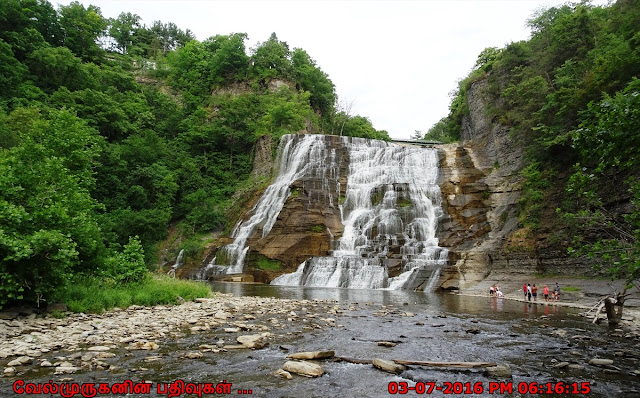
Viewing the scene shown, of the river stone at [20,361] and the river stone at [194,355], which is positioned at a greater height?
the river stone at [20,361]

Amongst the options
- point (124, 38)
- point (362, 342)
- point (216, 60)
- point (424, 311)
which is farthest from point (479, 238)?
point (124, 38)

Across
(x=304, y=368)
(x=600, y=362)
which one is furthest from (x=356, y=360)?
(x=600, y=362)

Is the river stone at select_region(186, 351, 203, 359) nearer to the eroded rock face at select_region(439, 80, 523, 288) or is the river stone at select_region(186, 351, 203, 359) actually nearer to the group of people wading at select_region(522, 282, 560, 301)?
the group of people wading at select_region(522, 282, 560, 301)

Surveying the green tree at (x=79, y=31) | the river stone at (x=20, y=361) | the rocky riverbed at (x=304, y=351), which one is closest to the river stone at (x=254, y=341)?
the rocky riverbed at (x=304, y=351)

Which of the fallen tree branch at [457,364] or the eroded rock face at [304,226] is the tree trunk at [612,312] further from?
the eroded rock face at [304,226]

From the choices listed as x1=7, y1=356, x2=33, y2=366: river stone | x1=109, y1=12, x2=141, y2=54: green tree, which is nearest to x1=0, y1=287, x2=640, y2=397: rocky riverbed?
x1=7, y1=356, x2=33, y2=366: river stone

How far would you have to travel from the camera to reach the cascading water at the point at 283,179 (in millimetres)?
33438

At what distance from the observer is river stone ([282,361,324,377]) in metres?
5.54

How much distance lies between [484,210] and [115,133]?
41628 mm

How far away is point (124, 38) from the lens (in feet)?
256

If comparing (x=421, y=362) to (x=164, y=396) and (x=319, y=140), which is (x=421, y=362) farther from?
(x=319, y=140)

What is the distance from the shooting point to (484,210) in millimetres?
33656

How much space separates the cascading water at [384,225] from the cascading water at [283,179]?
10.6 ft

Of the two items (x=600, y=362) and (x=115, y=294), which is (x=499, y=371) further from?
(x=115, y=294)
